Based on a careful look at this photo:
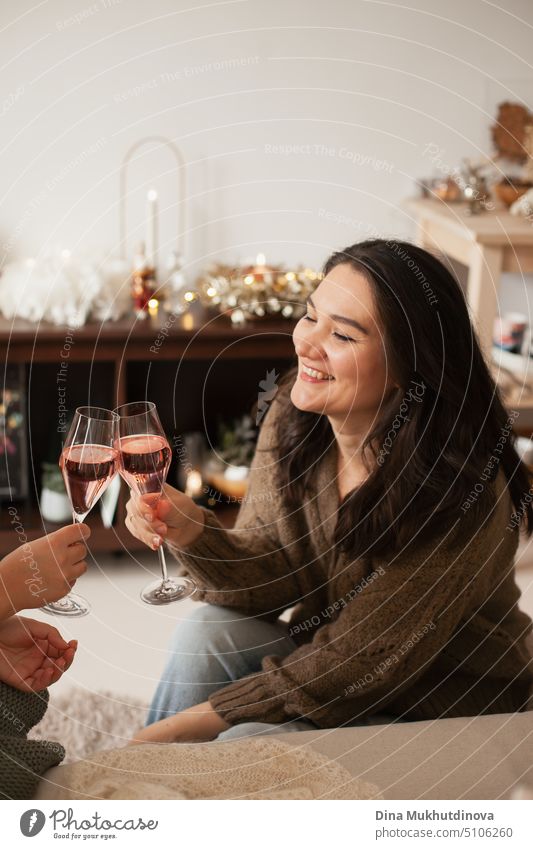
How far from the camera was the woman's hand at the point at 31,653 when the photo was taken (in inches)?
40.4

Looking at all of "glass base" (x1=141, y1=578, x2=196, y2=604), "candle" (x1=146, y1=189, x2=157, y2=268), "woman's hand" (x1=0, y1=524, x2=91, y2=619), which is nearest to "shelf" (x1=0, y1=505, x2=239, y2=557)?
"candle" (x1=146, y1=189, x2=157, y2=268)

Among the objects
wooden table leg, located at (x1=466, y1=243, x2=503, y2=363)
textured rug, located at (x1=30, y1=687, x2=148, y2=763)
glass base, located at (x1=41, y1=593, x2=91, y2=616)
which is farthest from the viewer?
wooden table leg, located at (x1=466, y1=243, x2=503, y2=363)

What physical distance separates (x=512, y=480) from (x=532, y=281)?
4.56 ft

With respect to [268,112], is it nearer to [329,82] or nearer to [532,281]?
[329,82]

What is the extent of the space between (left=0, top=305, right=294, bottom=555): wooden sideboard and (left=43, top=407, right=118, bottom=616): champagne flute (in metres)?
0.82

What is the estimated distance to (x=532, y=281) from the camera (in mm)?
2535

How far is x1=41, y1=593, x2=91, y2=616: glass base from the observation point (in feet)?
3.33

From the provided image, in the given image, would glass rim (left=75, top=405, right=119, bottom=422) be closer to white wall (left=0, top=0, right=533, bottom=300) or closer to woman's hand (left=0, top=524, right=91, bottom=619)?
woman's hand (left=0, top=524, right=91, bottom=619)

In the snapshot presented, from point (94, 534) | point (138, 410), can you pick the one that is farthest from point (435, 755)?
point (94, 534)

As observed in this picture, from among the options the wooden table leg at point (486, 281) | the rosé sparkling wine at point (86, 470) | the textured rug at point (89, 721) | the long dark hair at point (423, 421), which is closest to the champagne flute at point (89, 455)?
the rosé sparkling wine at point (86, 470)

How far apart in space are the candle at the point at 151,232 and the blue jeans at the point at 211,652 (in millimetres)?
844

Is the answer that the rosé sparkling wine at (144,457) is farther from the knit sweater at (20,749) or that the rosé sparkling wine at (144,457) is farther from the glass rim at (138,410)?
the knit sweater at (20,749)

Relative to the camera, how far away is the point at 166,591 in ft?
3.48
